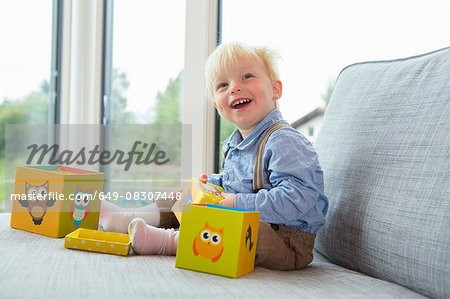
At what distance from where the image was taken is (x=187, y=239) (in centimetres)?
91

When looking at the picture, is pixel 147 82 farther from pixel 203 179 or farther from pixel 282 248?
pixel 282 248

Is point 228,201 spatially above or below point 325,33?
below

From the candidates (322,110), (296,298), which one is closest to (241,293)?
(296,298)

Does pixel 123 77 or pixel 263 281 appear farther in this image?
pixel 123 77

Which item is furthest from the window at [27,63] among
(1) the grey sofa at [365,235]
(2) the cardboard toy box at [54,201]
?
(1) the grey sofa at [365,235]

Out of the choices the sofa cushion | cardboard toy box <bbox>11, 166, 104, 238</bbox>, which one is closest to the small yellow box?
the sofa cushion

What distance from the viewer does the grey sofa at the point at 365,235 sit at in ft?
2.48

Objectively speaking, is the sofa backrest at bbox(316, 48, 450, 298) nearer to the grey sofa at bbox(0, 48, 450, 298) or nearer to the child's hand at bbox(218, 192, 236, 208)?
the grey sofa at bbox(0, 48, 450, 298)

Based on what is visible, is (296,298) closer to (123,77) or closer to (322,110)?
(322,110)

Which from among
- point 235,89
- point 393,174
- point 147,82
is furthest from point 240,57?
point 147,82

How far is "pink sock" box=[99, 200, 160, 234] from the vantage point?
4.12 ft

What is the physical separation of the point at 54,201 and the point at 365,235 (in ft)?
2.64

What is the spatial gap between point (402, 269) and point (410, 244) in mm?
52

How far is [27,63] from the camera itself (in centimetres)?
225
